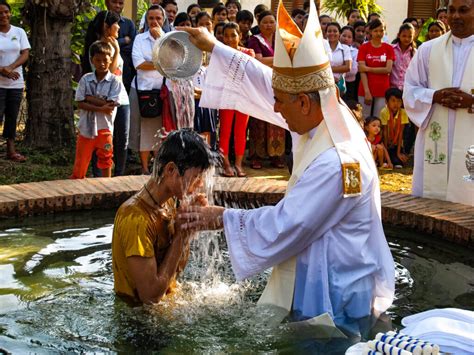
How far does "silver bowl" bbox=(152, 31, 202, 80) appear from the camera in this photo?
190 inches

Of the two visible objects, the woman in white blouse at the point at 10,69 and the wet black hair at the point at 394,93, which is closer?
the woman in white blouse at the point at 10,69

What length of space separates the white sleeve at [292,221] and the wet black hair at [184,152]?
0.92 ft

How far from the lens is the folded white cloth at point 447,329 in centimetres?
265

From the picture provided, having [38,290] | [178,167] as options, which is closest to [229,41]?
[38,290]

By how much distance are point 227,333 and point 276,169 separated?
247 inches

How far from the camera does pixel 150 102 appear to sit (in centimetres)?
910

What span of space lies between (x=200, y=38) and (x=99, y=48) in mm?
3398

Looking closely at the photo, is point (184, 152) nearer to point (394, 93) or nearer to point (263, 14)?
point (263, 14)

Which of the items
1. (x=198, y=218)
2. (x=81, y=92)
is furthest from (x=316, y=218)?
(x=81, y=92)

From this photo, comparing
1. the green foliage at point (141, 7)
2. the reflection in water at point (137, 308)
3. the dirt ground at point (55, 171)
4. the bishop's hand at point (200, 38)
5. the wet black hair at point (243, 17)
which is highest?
the green foliage at point (141, 7)

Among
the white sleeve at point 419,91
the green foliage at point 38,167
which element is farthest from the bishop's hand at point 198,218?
the green foliage at point 38,167

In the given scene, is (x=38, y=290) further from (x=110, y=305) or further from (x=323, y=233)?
(x=323, y=233)

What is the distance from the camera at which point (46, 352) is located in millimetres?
3990

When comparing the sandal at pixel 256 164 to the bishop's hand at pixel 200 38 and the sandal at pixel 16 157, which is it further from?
the bishop's hand at pixel 200 38
